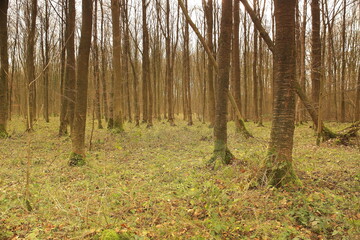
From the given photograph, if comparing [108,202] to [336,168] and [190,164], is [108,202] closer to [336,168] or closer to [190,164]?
[190,164]

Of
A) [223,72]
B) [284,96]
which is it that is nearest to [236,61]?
[223,72]

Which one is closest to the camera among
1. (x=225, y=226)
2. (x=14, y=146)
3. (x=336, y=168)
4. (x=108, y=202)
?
(x=225, y=226)

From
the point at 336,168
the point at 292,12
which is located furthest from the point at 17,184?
the point at 336,168

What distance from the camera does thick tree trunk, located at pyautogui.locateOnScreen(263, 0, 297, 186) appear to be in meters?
4.38

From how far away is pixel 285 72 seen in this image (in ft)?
14.5

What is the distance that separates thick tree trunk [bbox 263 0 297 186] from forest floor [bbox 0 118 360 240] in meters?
0.33

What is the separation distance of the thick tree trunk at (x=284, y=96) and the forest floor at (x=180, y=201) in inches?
12.9

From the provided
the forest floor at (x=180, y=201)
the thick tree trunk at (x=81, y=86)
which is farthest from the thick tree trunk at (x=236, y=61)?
the thick tree trunk at (x=81, y=86)

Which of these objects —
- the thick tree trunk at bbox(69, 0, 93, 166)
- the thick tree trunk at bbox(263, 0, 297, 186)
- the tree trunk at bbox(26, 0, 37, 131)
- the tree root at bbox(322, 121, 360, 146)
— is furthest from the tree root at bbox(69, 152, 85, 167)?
the tree root at bbox(322, 121, 360, 146)

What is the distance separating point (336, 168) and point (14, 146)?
11.2 m

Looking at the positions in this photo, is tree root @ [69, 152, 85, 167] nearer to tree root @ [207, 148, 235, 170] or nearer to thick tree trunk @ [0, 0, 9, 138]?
tree root @ [207, 148, 235, 170]

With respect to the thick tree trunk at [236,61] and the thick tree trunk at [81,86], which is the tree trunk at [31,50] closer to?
the thick tree trunk at [81,86]

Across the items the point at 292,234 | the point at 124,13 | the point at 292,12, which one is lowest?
the point at 292,234

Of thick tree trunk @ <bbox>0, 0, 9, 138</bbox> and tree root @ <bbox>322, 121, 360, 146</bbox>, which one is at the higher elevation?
thick tree trunk @ <bbox>0, 0, 9, 138</bbox>
